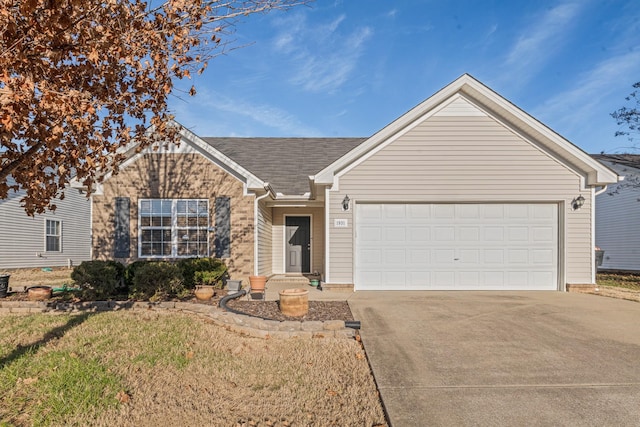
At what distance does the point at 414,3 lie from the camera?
31.7 ft

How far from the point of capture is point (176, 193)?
1110cm

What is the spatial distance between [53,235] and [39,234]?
943 mm

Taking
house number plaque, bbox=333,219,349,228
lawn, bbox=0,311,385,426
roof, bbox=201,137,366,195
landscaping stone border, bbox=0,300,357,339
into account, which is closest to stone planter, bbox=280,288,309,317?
landscaping stone border, bbox=0,300,357,339

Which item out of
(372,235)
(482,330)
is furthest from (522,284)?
(482,330)

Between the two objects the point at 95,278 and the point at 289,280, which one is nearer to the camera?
the point at 95,278

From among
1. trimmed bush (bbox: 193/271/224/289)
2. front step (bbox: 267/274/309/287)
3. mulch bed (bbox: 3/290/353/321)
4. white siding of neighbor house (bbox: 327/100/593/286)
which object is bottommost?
front step (bbox: 267/274/309/287)

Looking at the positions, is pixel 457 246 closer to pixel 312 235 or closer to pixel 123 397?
pixel 312 235

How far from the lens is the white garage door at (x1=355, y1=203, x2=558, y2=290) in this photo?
33.4ft

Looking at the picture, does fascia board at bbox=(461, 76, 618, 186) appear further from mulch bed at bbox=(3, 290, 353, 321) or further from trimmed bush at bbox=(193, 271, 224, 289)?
trimmed bush at bbox=(193, 271, 224, 289)

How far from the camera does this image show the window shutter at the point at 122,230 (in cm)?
1092

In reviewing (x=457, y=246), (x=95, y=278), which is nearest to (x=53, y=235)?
(x=95, y=278)

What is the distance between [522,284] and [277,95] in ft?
27.3

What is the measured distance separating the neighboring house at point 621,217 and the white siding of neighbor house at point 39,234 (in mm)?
23266

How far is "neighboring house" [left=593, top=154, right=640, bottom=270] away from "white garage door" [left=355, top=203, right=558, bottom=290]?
10.1m
